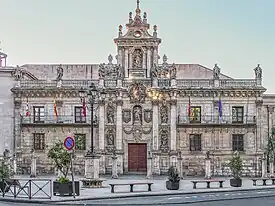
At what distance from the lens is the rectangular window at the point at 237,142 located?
4853 centimetres

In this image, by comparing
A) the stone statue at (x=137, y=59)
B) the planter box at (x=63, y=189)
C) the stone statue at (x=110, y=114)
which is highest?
the stone statue at (x=137, y=59)

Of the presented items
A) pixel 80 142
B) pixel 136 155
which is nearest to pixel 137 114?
pixel 136 155

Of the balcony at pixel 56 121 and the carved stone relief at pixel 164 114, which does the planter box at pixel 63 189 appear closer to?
the balcony at pixel 56 121

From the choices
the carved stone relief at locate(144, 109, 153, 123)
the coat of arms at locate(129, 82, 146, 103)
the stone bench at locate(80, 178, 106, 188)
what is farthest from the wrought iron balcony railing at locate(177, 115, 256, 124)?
the stone bench at locate(80, 178, 106, 188)

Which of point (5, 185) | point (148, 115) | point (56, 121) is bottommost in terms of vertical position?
point (5, 185)

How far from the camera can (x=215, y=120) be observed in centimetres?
Result: 4862

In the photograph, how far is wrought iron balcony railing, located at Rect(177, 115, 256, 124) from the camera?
159 feet

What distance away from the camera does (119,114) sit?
48.9 m

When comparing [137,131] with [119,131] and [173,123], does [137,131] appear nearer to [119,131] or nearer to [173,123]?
[119,131]

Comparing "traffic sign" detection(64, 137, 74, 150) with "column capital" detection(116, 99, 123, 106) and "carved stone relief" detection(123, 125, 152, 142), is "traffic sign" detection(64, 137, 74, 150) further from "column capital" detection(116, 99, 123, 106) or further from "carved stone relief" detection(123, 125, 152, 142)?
"carved stone relief" detection(123, 125, 152, 142)

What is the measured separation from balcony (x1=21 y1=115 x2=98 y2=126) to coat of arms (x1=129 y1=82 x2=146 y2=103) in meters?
3.82

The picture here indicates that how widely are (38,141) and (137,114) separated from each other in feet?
29.5

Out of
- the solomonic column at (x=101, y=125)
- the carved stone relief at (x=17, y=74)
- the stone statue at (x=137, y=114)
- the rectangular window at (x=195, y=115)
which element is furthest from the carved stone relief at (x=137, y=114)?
the carved stone relief at (x=17, y=74)

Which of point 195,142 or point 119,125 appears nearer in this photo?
point 195,142
